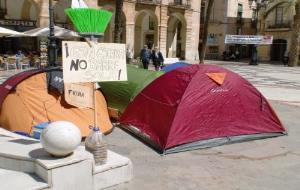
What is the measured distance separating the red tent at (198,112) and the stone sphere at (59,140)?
2269mm

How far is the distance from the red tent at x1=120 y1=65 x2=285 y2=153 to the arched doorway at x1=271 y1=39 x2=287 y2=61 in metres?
37.7

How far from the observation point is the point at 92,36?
5.43 metres

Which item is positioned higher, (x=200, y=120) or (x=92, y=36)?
(x=92, y=36)

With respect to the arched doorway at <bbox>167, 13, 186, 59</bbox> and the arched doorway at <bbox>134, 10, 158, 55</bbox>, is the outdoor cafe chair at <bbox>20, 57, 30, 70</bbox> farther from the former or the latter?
the arched doorway at <bbox>167, 13, 186, 59</bbox>

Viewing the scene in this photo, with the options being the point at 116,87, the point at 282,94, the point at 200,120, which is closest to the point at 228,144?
the point at 200,120

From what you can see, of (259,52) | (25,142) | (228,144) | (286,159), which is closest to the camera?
(25,142)

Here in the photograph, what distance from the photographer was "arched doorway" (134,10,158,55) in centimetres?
3425

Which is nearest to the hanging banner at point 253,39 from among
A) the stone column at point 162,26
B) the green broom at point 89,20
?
the stone column at point 162,26

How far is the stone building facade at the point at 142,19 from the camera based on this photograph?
86.3ft

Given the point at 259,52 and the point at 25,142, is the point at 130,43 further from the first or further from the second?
the point at 25,142

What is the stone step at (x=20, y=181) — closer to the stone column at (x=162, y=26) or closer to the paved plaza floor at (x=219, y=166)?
the paved plaza floor at (x=219, y=166)

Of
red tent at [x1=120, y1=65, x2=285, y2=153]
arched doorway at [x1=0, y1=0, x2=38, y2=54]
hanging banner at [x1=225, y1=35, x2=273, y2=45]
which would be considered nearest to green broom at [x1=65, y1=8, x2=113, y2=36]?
red tent at [x1=120, y1=65, x2=285, y2=153]

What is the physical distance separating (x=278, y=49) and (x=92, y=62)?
4209cm

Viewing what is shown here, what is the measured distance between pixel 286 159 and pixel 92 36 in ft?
13.6
